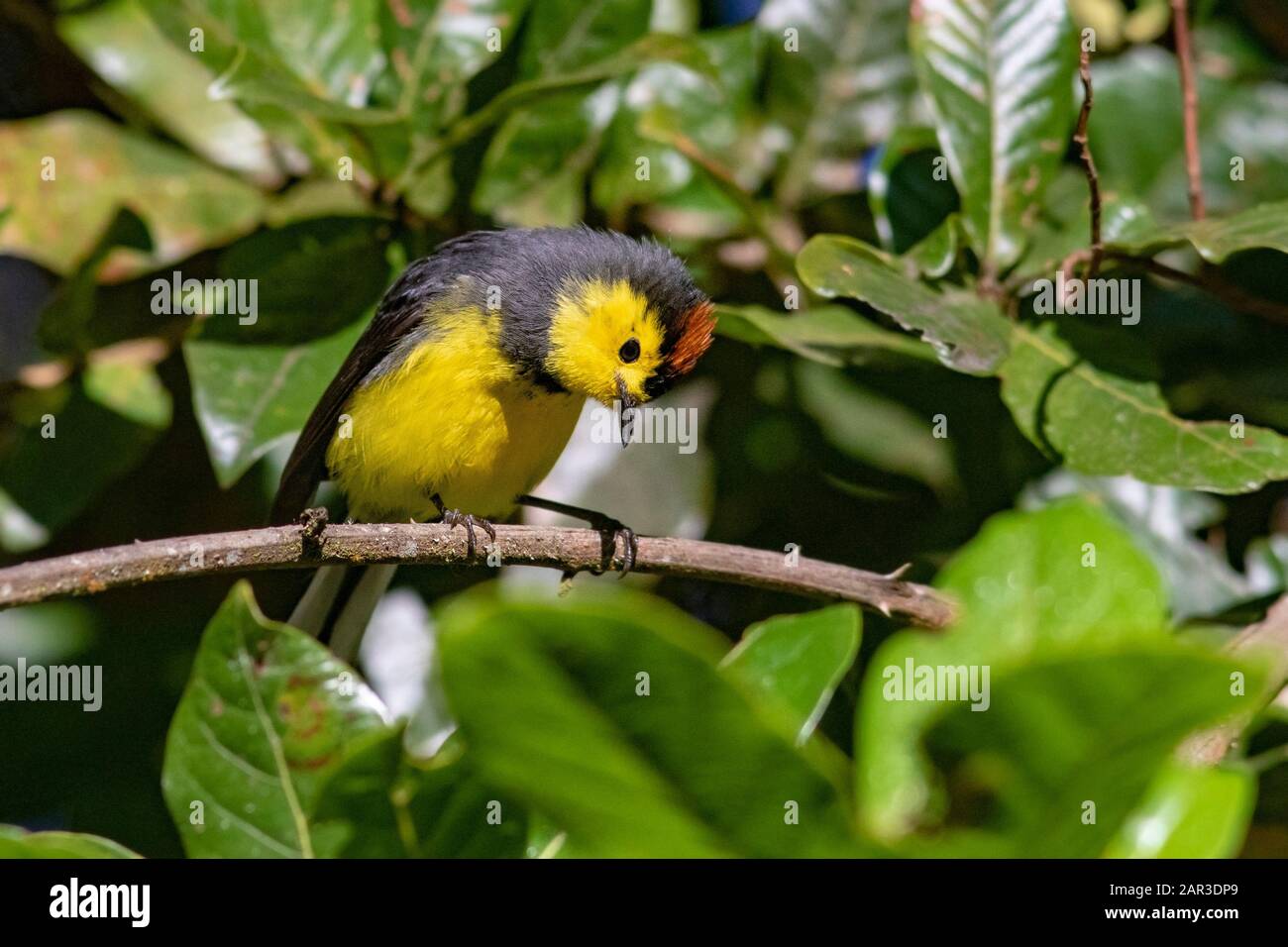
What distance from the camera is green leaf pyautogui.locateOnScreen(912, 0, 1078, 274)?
323 cm

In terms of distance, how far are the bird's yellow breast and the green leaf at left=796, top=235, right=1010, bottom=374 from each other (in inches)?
49.1

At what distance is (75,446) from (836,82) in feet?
7.97


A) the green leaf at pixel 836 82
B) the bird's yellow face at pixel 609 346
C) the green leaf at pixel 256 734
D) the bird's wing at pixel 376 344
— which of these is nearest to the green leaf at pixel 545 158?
the bird's wing at pixel 376 344

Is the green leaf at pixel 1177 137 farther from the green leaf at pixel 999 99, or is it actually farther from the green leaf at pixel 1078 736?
the green leaf at pixel 1078 736

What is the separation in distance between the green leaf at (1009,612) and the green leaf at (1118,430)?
0.68m

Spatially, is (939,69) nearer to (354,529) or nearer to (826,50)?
(826,50)

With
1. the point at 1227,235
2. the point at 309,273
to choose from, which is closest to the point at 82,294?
the point at 309,273

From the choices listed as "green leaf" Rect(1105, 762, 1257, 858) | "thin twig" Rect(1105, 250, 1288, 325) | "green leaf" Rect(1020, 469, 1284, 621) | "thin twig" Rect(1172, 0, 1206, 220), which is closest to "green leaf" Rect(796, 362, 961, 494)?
"green leaf" Rect(1020, 469, 1284, 621)

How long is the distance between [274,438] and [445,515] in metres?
0.73

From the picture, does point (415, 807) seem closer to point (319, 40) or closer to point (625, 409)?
point (625, 409)

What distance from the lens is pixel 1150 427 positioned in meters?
2.80

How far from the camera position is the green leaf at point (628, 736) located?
1.12m

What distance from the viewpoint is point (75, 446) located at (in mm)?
3502
